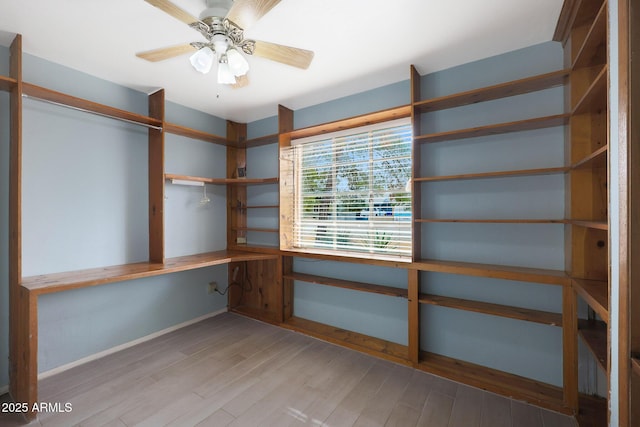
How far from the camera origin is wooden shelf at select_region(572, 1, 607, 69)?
4.21 feet

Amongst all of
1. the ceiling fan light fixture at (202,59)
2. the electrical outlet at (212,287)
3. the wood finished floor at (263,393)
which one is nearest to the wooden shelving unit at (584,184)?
the wood finished floor at (263,393)

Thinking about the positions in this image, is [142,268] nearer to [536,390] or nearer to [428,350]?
[428,350]

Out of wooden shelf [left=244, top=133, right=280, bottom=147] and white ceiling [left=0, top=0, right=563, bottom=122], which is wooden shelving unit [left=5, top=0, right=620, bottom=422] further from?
wooden shelf [left=244, top=133, right=280, bottom=147]

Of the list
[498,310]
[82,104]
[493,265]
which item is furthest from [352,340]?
[82,104]

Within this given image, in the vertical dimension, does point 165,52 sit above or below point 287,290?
above

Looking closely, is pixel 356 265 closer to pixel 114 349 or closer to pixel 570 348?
pixel 570 348

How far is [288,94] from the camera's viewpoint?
2.87 m

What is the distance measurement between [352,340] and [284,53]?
249 centimetres

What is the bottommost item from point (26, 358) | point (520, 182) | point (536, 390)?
point (536, 390)

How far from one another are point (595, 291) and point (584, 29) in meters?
1.56

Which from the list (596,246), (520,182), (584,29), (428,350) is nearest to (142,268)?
(428,350)

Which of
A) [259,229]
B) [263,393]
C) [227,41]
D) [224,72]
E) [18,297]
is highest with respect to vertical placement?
[227,41]

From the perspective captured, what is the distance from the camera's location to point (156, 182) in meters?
2.76

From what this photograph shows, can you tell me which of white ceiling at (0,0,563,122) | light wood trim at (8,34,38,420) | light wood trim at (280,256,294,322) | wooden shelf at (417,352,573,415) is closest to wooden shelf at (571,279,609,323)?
Answer: wooden shelf at (417,352,573,415)
